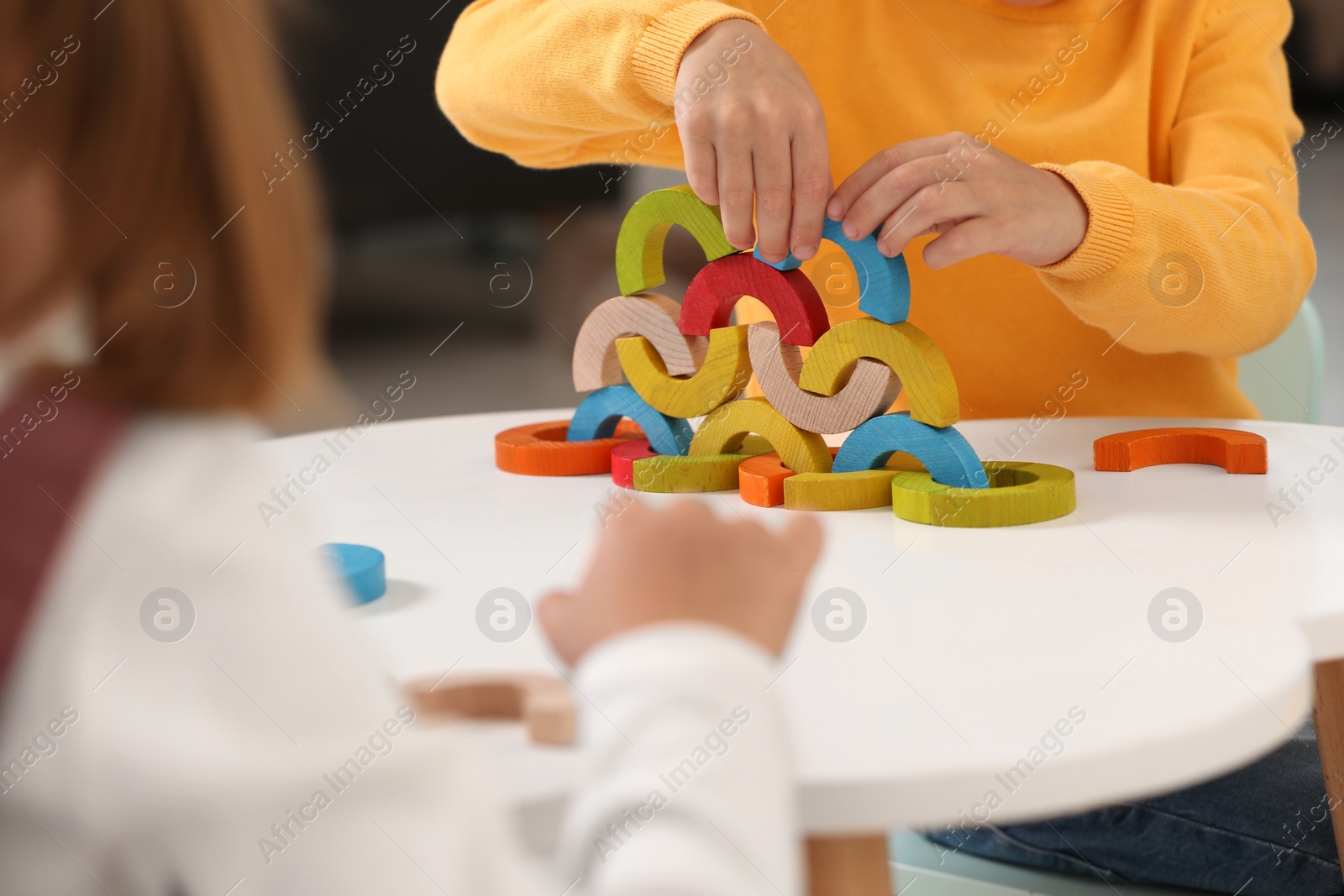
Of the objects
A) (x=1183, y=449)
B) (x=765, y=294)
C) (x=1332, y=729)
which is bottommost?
(x=1332, y=729)

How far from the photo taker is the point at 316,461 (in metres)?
1.05

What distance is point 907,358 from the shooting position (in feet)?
2.85

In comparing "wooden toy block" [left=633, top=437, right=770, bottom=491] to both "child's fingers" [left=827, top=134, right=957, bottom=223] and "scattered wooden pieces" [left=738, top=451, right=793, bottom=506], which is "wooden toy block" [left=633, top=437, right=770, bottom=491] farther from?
"child's fingers" [left=827, top=134, right=957, bottom=223]

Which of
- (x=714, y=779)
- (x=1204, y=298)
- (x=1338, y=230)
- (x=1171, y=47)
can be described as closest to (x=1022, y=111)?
(x=1171, y=47)

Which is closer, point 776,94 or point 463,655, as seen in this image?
point 463,655

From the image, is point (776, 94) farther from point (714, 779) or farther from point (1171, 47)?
point (1171, 47)

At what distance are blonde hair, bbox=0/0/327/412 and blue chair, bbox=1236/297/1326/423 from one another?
1.30 meters

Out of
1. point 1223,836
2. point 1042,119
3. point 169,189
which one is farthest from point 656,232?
point 1223,836

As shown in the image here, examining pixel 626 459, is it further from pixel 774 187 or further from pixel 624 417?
pixel 774 187

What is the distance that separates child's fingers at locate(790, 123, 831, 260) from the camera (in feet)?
2.82

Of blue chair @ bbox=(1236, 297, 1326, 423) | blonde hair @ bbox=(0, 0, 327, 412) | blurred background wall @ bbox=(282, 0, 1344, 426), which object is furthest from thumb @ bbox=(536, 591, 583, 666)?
blurred background wall @ bbox=(282, 0, 1344, 426)

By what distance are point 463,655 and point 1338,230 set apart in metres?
5.52

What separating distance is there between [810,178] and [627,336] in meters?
0.25

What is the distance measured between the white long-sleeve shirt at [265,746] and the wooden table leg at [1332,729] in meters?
0.72
